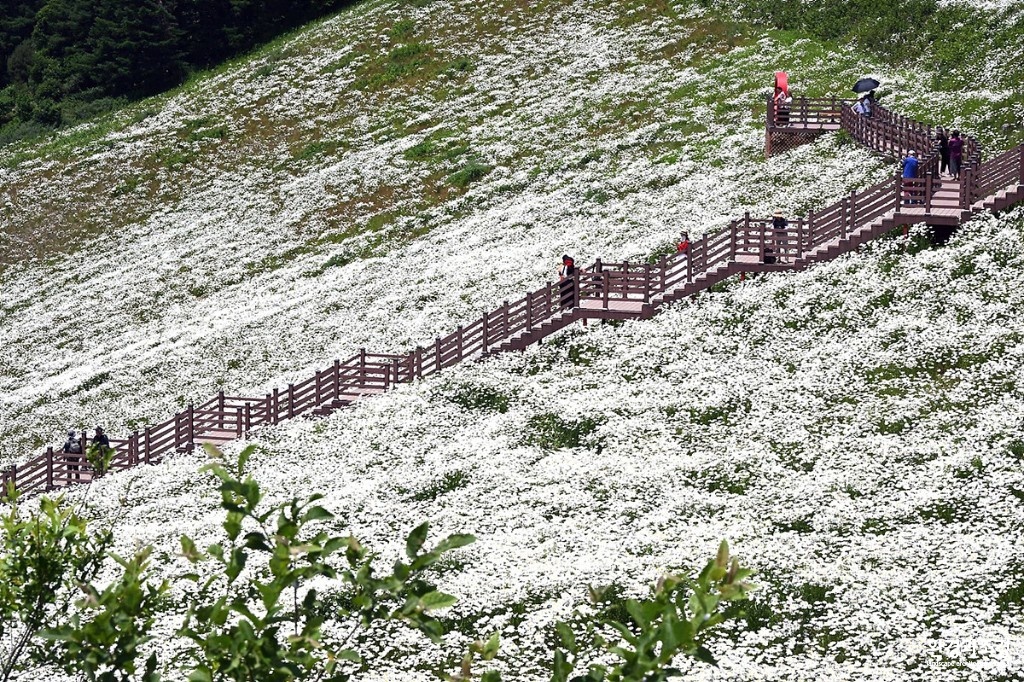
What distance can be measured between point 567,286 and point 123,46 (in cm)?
6426

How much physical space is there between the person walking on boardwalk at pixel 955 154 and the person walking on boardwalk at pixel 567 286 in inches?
550

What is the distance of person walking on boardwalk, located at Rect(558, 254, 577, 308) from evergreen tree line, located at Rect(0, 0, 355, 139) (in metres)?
59.9

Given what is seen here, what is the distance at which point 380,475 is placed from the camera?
3709cm

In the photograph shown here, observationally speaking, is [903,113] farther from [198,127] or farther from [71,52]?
[71,52]

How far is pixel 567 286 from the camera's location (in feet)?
144

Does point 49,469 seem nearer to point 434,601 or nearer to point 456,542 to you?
point 434,601

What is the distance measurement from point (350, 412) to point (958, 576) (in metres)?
21.5

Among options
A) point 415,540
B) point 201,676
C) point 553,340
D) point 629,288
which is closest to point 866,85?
point 629,288

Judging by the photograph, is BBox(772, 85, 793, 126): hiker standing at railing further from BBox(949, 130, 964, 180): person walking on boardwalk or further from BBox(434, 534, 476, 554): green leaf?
BBox(434, 534, 476, 554): green leaf

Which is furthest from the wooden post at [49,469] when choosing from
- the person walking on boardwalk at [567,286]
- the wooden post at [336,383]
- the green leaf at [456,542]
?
the green leaf at [456,542]

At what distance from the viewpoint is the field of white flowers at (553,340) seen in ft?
95.1

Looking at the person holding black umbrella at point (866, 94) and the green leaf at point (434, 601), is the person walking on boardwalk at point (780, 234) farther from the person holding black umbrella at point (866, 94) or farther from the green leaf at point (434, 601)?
the green leaf at point (434, 601)

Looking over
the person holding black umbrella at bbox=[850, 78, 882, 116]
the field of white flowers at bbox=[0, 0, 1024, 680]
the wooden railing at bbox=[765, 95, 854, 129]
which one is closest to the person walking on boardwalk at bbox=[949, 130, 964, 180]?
the field of white flowers at bbox=[0, 0, 1024, 680]

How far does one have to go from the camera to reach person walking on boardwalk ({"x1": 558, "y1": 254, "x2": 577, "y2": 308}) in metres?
43.9
